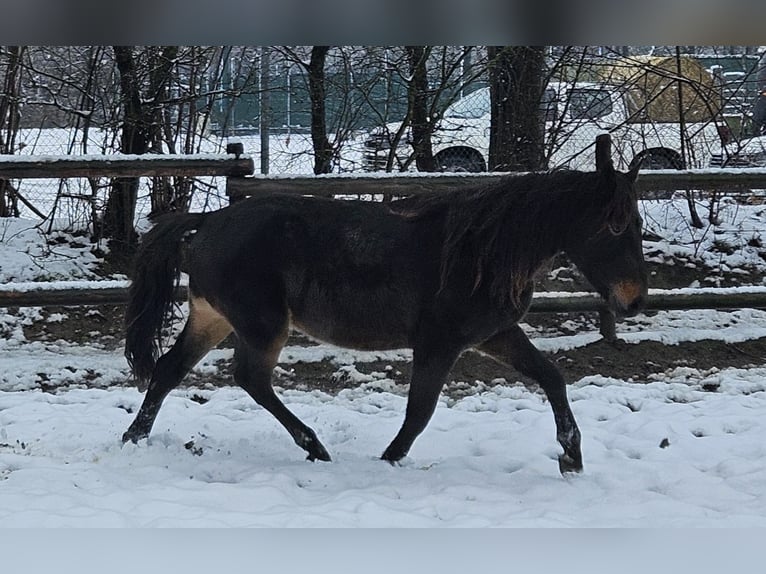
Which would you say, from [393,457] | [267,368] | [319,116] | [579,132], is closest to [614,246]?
[393,457]

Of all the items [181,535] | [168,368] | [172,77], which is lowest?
[168,368]

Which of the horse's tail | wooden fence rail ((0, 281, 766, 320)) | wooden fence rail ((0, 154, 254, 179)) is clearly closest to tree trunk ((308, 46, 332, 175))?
wooden fence rail ((0, 154, 254, 179))

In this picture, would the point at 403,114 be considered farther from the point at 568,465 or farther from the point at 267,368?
the point at 568,465

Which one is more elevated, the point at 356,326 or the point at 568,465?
the point at 356,326

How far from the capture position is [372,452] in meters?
4.49

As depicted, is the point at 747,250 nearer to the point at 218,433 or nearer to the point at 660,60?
the point at 660,60

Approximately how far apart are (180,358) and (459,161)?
174 inches

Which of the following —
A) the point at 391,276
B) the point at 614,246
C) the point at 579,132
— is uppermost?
the point at 579,132

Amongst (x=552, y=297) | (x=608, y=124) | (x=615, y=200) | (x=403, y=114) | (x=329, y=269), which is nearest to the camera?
(x=615, y=200)

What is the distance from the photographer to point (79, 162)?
5809 millimetres

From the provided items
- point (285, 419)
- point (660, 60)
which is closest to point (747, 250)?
point (660, 60)

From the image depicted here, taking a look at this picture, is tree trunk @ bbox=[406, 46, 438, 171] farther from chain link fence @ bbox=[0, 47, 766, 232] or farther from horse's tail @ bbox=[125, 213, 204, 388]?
horse's tail @ bbox=[125, 213, 204, 388]

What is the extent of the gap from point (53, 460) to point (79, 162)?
240cm

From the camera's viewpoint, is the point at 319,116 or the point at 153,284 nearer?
the point at 153,284
